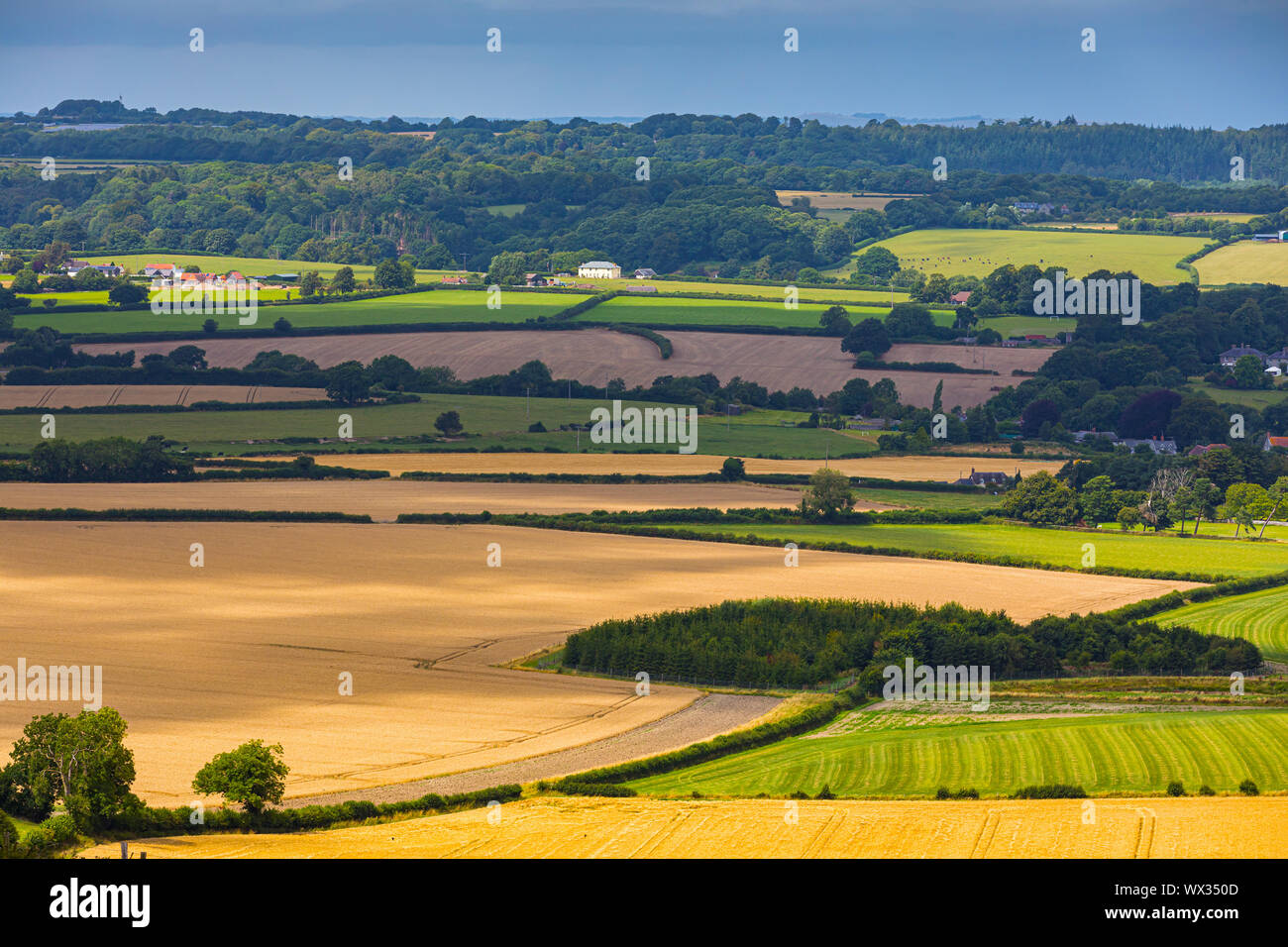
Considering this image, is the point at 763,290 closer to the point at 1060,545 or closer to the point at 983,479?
the point at 983,479

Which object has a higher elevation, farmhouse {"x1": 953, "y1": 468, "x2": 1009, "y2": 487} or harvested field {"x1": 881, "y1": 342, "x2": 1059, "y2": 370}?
harvested field {"x1": 881, "y1": 342, "x2": 1059, "y2": 370}

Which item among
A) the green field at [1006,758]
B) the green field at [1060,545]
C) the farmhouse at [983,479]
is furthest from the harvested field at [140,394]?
the green field at [1006,758]

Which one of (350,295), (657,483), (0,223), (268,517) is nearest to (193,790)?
(268,517)

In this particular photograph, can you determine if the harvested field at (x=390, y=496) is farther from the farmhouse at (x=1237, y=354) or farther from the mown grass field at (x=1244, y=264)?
the mown grass field at (x=1244, y=264)

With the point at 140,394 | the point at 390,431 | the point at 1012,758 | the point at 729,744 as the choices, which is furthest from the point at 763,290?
the point at 1012,758

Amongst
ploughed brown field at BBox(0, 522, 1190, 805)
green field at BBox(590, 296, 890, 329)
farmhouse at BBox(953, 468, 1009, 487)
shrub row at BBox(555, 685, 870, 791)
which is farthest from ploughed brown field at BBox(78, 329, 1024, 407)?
shrub row at BBox(555, 685, 870, 791)

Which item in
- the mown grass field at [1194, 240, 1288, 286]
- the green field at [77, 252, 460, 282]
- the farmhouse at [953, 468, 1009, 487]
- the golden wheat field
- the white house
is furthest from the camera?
the white house

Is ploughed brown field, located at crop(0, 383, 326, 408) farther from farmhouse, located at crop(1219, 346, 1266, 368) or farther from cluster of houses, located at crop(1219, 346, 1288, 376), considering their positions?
cluster of houses, located at crop(1219, 346, 1288, 376)

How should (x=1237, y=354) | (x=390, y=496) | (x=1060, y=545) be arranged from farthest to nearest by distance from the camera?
(x=1237, y=354)
(x=390, y=496)
(x=1060, y=545)

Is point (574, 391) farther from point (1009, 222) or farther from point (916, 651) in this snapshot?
point (1009, 222)
